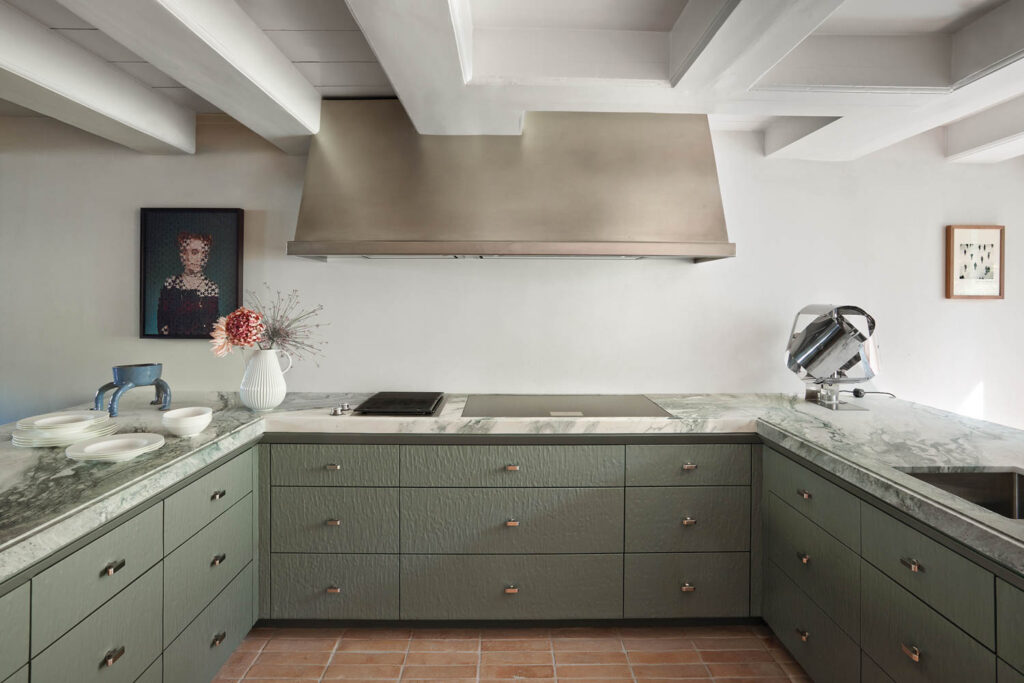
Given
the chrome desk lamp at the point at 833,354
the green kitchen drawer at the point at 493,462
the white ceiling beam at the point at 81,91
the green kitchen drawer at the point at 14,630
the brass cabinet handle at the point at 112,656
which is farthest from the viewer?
the chrome desk lamp at the point at 833,354

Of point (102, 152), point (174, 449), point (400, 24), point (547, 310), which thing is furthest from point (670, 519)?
point (102, 152)

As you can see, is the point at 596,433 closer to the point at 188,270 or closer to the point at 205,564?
the point at 205,564

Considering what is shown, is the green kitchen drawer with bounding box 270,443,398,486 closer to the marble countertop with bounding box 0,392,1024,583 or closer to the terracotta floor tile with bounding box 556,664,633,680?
the marble countertop with bounding box 0,392,1024,583

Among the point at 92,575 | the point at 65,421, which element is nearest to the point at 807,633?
the point at 92,575

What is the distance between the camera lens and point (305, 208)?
2479 millimetres

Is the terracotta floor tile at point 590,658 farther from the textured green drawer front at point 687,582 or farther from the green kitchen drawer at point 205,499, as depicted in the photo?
the green kitchen drawer at point 205,499

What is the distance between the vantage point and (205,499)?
188 centimetres

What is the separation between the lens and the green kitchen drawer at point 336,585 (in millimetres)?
2295

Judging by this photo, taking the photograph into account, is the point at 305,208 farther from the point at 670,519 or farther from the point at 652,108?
the point at 670,519

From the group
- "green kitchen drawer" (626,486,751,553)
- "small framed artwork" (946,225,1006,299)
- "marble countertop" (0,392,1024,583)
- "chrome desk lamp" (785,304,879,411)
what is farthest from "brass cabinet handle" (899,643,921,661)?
"small framed artwork" (946,225,1006,299)

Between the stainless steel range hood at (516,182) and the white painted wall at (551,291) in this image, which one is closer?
the stainless steel range hood at (516,182)

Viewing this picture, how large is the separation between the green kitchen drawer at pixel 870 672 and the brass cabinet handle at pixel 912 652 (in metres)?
0.13

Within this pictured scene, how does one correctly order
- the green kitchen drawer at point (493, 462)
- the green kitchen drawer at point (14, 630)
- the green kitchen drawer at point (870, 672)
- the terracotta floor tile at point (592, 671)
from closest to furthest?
the green kitchen drawer at point (14, 630) < the green kitchen drawer at point (870, 672) < the terracotta floor tile at point (592, 671) < the green kitchen drawer at point (493, 462)

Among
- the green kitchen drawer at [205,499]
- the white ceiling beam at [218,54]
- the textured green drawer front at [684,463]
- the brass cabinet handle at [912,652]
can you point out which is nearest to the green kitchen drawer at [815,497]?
the textured green drawer front at [684,463]
